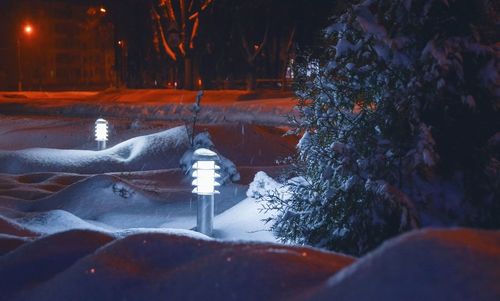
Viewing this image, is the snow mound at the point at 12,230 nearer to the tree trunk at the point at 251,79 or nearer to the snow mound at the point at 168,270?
the snow mound at the point at 168,270

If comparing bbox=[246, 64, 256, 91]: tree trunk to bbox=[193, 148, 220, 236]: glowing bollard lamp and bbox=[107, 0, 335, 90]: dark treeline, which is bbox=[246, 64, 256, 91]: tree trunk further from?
bbox=[193, 148, 220, 236]: glowing bollard lamp

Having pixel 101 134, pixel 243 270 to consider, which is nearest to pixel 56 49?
pixel 101 134


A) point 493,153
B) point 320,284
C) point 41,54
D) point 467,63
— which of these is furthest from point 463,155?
point 41,54

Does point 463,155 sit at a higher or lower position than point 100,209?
higher

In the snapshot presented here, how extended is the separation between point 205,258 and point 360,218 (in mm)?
3015

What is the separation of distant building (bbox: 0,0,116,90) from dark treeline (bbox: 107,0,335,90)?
84.3 ft

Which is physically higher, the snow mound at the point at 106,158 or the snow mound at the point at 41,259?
the snow mound at the point at 41,259

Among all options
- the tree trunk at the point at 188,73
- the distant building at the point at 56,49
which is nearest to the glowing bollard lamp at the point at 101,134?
the tree trunk at the point at 188,73

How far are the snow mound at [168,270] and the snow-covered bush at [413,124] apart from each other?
247cm

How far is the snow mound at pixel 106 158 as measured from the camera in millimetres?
15094

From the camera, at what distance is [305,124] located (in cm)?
762

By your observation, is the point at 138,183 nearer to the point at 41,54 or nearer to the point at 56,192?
the point at 56,192

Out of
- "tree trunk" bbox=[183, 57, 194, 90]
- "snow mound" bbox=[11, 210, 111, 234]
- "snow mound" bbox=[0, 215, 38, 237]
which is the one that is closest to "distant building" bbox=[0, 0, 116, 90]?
"tree trunk" bbox=[183, 57, 194, 90]

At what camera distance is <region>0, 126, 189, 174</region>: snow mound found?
594 inches
